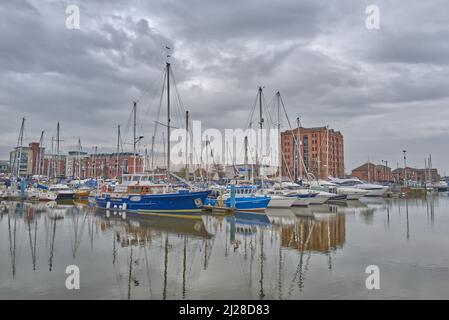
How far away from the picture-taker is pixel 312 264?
603 inches

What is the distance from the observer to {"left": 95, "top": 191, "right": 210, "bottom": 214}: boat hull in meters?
33.6

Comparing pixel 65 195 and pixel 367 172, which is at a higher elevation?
pixel 367 172

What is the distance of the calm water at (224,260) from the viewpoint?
11.9 m

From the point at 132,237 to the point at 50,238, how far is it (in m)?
5.47

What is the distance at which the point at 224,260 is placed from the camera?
1639 centimetres

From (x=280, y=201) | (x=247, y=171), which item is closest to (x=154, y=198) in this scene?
(x=280, y=201)

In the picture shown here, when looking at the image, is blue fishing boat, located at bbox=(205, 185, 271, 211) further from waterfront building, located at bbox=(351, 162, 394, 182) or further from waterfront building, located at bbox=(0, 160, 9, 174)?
waterfront building, located at bbox=(0, 160, 9, 174)

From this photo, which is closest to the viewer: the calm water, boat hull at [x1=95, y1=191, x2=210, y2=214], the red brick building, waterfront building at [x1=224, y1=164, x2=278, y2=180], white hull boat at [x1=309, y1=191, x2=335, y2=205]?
the calm water

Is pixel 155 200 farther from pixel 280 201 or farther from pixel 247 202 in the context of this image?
pixel 280 201

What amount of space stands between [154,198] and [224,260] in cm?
2013

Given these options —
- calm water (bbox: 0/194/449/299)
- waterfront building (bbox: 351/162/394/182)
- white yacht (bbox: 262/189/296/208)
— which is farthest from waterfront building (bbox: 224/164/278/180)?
waterfront building (bbox: 351/162/394/182)

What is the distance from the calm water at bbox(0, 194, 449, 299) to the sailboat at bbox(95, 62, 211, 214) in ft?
18.7

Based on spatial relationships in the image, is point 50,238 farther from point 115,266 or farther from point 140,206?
point 140,206

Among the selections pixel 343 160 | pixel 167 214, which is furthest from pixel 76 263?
pixel 343 160
